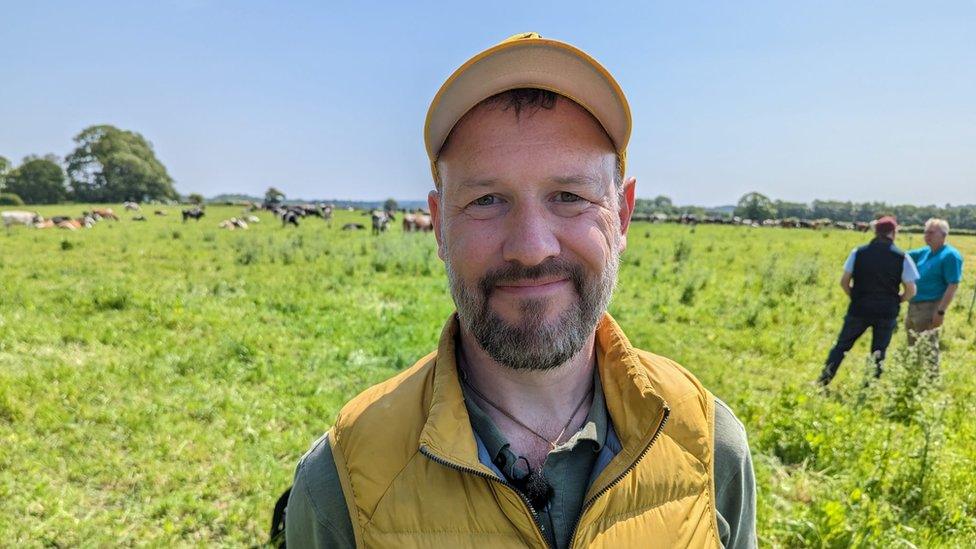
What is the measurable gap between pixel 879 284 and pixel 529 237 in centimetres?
740

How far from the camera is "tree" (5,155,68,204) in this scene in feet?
234

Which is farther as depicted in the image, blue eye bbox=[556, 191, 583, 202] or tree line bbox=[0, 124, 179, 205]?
tree line bbox=[0, 124, 179, 205]

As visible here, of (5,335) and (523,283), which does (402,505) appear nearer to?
(523,283)

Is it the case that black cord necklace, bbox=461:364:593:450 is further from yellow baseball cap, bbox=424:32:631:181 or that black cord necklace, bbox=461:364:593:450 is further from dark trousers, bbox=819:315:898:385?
dark trousers, bbox=819:315:898:385

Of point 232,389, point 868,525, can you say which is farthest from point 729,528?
point 232,389

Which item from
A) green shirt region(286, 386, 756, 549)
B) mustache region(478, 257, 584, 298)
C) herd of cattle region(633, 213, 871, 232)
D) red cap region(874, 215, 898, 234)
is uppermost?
herd of cattle region(633, 213, 871, 232)

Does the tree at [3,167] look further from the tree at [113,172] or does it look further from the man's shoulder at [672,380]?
the man's shoulder at [672,380]

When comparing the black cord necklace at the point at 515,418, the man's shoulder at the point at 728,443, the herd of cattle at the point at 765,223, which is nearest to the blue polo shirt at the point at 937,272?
the man's shoulder at the point at 728,443

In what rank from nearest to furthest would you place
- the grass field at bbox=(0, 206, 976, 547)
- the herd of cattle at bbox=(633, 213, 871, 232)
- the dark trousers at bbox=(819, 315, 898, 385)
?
1. the grass field at bbox=(0, 206, 976, 547)
2. the dark trousers at bbox=(819, 315, 898, 385)
3. the herd of cattle at bbox=(633, 213, 871, 232)

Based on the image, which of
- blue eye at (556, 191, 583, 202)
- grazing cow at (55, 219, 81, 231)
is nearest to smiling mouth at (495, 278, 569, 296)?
blue eye at (556, 191, 583, 202)

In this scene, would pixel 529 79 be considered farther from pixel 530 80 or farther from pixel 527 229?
pixel 527 229

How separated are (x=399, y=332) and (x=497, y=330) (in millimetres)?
7573

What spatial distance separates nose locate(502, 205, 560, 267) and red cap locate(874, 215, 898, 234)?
7.07 metres

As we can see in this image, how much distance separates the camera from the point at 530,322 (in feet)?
4.52
